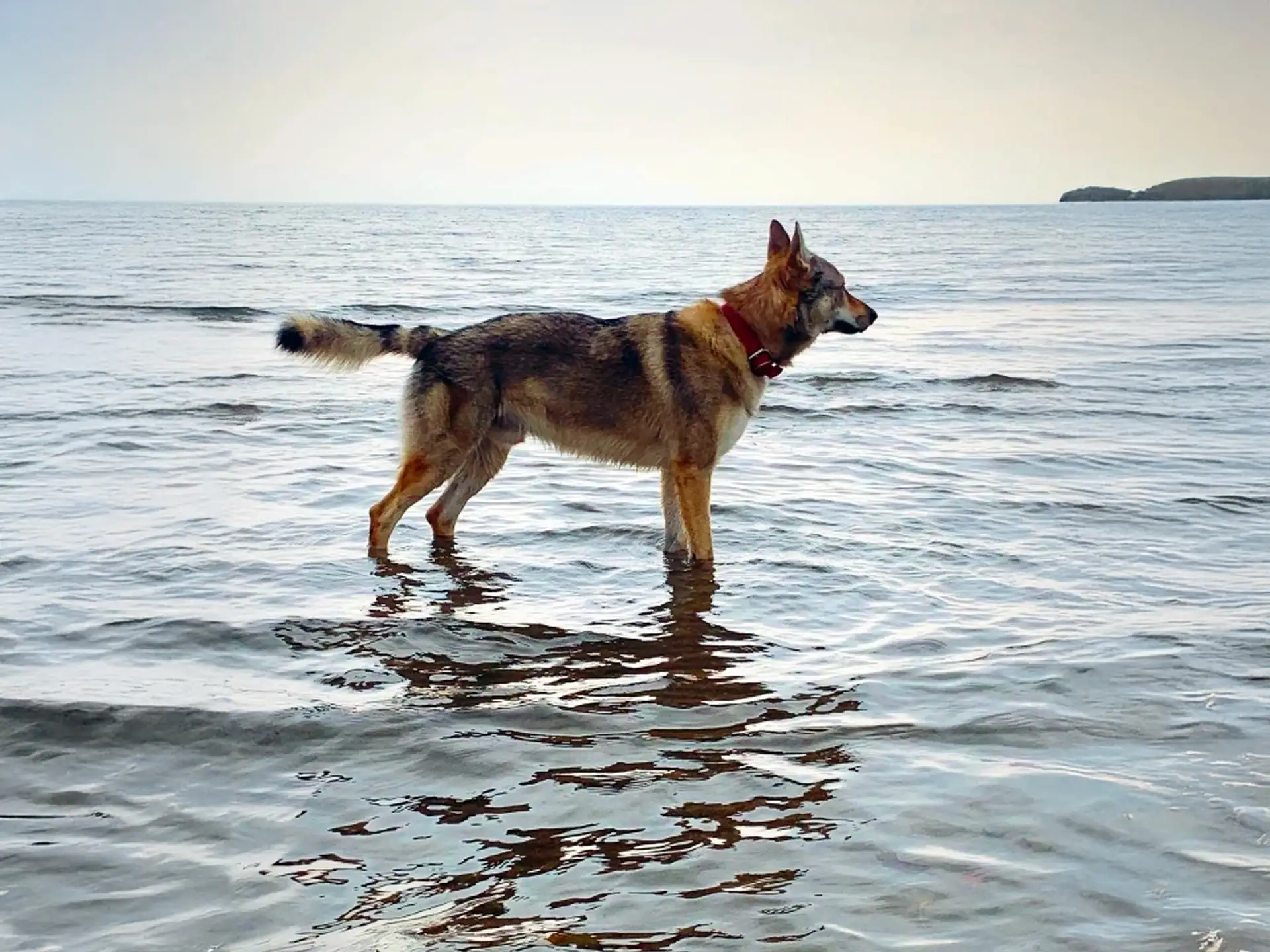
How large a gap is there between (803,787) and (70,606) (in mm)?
3888

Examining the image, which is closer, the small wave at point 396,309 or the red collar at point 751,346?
the red collar at point 751,346

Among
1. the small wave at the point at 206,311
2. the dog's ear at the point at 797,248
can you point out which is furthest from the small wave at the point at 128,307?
the dog's ear at the point at 797,248

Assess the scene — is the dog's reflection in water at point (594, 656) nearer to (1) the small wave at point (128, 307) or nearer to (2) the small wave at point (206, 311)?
(2) the small wave at point (206, 311)

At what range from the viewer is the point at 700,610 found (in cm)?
653

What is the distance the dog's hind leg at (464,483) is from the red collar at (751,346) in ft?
5.16

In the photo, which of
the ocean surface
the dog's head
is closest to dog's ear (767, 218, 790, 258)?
the dog's head

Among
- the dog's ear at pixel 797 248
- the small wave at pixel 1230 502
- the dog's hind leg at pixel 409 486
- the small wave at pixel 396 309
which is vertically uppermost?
the dog's ear at pixel 797 248

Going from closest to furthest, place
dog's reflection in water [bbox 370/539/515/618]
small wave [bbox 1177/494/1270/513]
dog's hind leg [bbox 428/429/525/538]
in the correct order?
1. dog's reflection in water [bbox 370/539/515/618]
2. dog's hind leg [bbox 428/429/525/538]
3. small wave [bbox 1177/494/1270/513]

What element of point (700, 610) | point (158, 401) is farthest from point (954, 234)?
point (700, 610)

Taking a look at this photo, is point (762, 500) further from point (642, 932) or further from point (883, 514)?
point (642, 932)

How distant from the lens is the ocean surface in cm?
339

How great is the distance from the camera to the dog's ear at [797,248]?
7.89 meters

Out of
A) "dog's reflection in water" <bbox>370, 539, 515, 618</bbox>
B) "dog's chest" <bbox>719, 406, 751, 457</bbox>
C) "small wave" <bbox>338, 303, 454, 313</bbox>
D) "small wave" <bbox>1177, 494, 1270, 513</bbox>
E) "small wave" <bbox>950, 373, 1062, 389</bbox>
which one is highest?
"small wave" <bbox>338, 303, 454, 313</bbox>

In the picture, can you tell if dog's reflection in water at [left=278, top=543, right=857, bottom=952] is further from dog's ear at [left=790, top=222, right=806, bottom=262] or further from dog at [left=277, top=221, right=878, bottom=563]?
dog's ear at [left=790, top=222, right=806, bottom=262]
